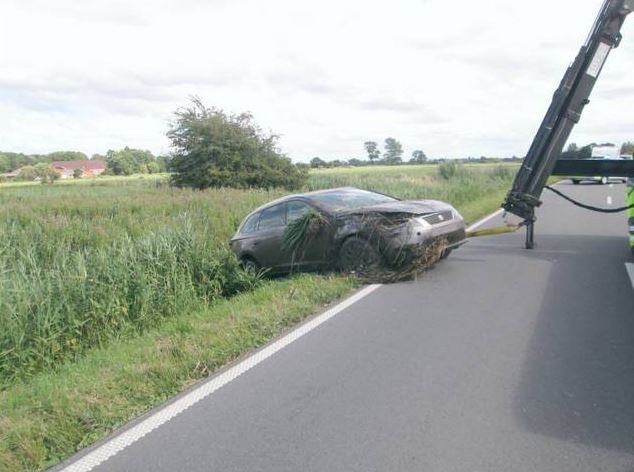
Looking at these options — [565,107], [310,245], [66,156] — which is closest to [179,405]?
[310,245]

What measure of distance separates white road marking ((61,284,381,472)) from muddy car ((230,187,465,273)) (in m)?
2.01

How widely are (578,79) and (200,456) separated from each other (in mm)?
7601

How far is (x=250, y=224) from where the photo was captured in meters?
9.94

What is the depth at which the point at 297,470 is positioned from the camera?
3.21m

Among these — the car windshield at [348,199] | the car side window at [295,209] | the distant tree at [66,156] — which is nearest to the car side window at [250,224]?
the car side window at [295,209]

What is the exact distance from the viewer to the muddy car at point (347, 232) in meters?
8.02

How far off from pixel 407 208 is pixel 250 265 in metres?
3.04

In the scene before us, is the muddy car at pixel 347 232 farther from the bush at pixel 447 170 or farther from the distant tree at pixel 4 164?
the distant tree at pixel 4 164

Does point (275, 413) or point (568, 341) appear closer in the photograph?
point (275, 413)

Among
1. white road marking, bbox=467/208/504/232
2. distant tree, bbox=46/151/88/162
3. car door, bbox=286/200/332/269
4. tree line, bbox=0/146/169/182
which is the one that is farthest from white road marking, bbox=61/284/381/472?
distant tree, bbox=46/151/88/162

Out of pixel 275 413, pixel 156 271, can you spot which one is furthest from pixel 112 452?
pixel 156 271

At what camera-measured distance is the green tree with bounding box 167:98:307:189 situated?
98.6ft

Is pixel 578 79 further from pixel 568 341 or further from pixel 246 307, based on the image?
pixel 246 307

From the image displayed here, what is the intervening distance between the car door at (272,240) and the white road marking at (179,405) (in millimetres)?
2899
